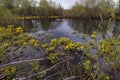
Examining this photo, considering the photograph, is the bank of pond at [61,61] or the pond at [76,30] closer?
the bank of pond at [61,61]

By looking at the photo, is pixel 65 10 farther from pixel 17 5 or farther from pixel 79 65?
pixel 79 65

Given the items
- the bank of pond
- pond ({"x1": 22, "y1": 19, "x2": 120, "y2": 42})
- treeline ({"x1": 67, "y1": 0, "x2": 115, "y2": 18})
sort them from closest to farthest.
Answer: the bank of pond < pond ({"x1": 22, "y1": 19, "x2": 120, "y2": 42}) < treeline ({"x1": 67, "y1": 0, "x2": 115, "y2": 18})

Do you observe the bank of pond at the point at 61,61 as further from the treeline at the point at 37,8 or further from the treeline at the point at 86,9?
the treeline at the point at 37,8

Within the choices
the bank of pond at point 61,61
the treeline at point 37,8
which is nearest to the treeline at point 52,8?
the treeline at point 37,8

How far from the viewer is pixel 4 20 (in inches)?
646

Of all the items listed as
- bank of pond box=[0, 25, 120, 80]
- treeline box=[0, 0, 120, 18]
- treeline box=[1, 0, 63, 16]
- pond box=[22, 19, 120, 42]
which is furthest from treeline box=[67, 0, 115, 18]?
bank of pond box=[0, 25, 120, 80]

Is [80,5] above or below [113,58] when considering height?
above

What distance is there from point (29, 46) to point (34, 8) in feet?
85.0

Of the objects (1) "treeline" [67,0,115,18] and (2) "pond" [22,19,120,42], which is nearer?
(2) "pond" [22,19,120,42]

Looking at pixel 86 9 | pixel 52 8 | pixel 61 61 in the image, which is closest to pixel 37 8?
pixel 52 8

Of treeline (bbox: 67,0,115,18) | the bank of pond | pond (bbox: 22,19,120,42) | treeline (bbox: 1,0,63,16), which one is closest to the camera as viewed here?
the bank of pond

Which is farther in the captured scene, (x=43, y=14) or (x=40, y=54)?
(x=43, y=14)

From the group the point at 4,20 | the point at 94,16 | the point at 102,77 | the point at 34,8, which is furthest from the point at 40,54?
the point at 34,8

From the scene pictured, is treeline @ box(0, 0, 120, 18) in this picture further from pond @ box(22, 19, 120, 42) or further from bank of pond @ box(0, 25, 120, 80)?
bank of pond @ box(0, 25, 120, 80)
